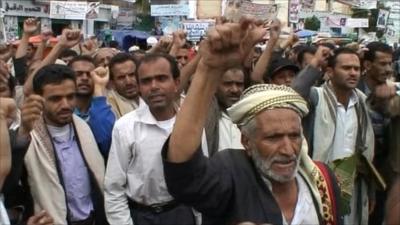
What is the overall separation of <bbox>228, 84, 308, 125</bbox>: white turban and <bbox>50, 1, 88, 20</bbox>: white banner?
1557 cm

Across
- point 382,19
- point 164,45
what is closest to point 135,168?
point 164,45

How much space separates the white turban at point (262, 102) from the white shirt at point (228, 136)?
4.52ft

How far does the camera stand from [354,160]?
4320 mm

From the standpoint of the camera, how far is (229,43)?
208 cm

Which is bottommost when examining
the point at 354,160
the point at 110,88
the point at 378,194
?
the point at 378,194

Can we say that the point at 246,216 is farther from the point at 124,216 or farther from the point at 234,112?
the point at 124,216

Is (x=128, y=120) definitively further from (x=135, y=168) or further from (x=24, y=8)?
(x=24, y=8)

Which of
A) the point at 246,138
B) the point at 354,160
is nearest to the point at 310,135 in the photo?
the point at 354,160

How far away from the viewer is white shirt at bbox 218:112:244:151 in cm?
381

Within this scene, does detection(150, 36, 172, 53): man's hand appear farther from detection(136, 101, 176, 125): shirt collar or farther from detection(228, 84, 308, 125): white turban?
detection(228, 84, 308, 125): white turban

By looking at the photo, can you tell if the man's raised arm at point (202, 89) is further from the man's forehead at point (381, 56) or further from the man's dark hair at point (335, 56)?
Result: the man's forehead at point (381, 56)

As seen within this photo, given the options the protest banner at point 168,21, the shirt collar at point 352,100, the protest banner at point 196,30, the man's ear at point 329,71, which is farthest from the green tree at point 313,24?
the shirt collar at point 352,100

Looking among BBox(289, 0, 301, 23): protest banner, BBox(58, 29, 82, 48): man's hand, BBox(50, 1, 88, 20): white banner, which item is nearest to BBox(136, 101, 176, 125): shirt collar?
BBox(58, 29, 82, 48): man's hand

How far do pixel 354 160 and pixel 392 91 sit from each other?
0.58m
